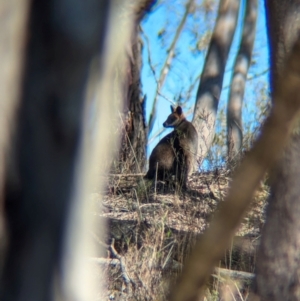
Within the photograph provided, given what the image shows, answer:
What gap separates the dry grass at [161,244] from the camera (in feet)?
14.0

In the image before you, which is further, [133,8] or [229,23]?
[229,23]

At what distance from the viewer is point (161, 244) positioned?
4.52 m

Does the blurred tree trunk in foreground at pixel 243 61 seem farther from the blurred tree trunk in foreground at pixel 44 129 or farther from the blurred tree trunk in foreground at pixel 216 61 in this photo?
the blurred tree trunk in foreground at pixel 44 129

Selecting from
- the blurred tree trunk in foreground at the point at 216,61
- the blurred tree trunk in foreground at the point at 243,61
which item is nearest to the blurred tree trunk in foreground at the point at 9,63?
the blurred tree trunk in foreground at the point at 216,61

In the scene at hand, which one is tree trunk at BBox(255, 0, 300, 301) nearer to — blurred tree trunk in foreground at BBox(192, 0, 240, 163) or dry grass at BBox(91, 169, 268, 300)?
dry grass at BBox(91, 169, 268, 300)

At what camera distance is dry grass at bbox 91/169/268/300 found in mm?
4277

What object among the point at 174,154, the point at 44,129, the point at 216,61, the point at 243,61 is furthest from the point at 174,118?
the point at 44,129

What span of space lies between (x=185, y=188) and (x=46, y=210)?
6481mm

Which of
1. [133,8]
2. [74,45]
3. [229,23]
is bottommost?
[74,45]

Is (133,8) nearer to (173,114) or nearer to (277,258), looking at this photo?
(277,258)

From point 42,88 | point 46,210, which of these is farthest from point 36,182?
point 42,88

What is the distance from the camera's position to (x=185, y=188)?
7496 millimetres

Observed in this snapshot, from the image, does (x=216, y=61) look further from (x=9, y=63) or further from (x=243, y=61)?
(x=9, y=63)

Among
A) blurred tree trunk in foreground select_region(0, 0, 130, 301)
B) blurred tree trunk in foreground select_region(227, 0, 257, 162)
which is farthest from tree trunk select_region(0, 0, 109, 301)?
blurred tree trunk in foreground select_region(227, 0, 257, 162)
